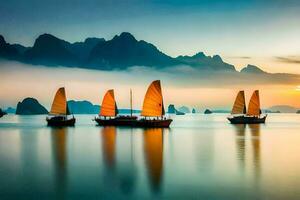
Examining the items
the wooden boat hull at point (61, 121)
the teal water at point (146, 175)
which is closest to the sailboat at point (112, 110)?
the wooden boat hull at point (61, 121)

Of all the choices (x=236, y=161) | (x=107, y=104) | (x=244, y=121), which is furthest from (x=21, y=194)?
(x=244, y=121)

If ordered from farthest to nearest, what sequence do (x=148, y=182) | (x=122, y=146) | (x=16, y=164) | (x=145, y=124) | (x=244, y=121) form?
(x=244, y=121)
(x=145, y=124)
(x=122, y=146)
(x=16, y=164)
(x=148, y=182)

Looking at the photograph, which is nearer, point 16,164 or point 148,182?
point 148,182

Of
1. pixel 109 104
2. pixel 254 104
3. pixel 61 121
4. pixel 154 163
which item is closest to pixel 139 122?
pixel 109 104

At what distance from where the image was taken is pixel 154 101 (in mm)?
67688

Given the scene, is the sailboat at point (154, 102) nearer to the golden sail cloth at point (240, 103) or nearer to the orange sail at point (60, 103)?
the orange sail at point (60, 103)

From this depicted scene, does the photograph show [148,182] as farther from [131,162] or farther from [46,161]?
[46,161]

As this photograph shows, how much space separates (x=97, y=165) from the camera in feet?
99.6

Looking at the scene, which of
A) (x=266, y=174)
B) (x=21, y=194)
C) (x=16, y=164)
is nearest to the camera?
(x=21, y=194)

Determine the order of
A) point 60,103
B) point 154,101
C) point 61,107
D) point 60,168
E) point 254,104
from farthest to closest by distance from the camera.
Answer: point 254,104
point 60,103
point 61,107
point 154,101
point 60,168

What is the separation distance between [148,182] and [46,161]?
12482 mm

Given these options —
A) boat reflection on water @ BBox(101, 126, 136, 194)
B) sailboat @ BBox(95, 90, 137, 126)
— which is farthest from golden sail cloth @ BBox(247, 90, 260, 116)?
boat reflection on water @ BBox(101, 126, 136, 194)

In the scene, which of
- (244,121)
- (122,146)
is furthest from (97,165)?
(244,121)

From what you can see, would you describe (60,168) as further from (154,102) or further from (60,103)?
(60,103)
